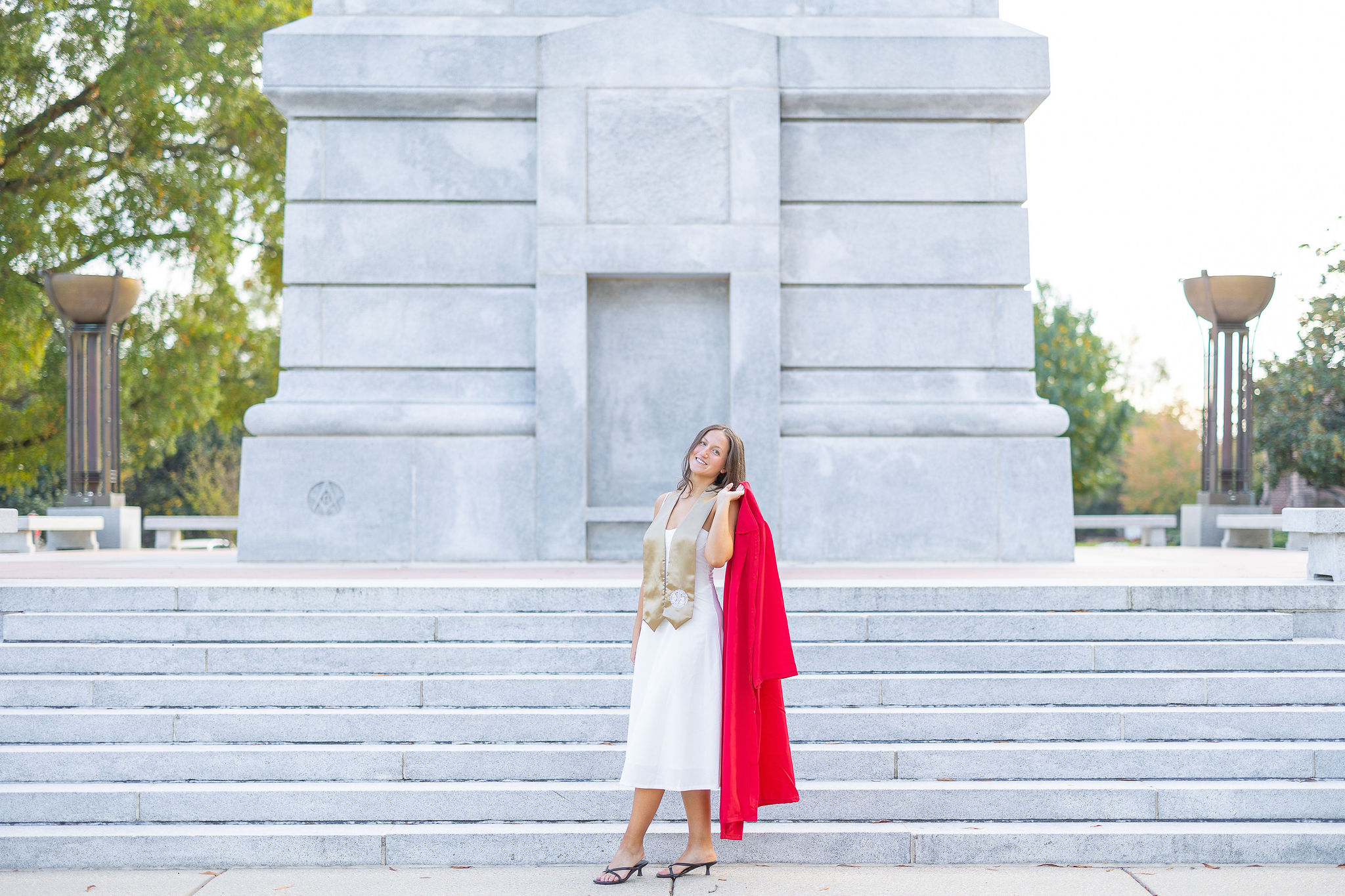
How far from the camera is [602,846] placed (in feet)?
19.0

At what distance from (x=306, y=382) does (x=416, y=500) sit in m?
1.67

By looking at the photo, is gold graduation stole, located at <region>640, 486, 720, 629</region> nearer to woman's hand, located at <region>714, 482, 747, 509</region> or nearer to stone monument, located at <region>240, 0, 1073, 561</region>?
woman's hand, located at <region>714, 482, 747, 509</region>

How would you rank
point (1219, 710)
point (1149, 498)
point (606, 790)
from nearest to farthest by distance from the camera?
point (606, 790), point (1219, 710), point (1149, 498)

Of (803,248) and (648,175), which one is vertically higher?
(648,175)

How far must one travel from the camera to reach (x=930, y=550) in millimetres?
11273

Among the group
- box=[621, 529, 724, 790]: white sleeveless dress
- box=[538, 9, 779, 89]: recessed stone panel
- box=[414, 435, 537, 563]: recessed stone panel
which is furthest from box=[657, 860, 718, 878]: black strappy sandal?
box=[538, 9, 779, 89]: recessed stone panel

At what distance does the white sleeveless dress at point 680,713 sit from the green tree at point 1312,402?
22.8 meters

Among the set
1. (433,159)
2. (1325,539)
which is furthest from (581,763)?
(433,159)

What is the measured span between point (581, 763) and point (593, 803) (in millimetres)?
302

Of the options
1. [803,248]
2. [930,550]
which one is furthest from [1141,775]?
[803,248]

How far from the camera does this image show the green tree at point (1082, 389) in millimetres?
46750

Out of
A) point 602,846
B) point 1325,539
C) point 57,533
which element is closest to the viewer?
point 602,846

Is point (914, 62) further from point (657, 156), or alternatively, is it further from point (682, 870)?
point (682, 870)

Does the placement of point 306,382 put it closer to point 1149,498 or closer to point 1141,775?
point 1141,775
